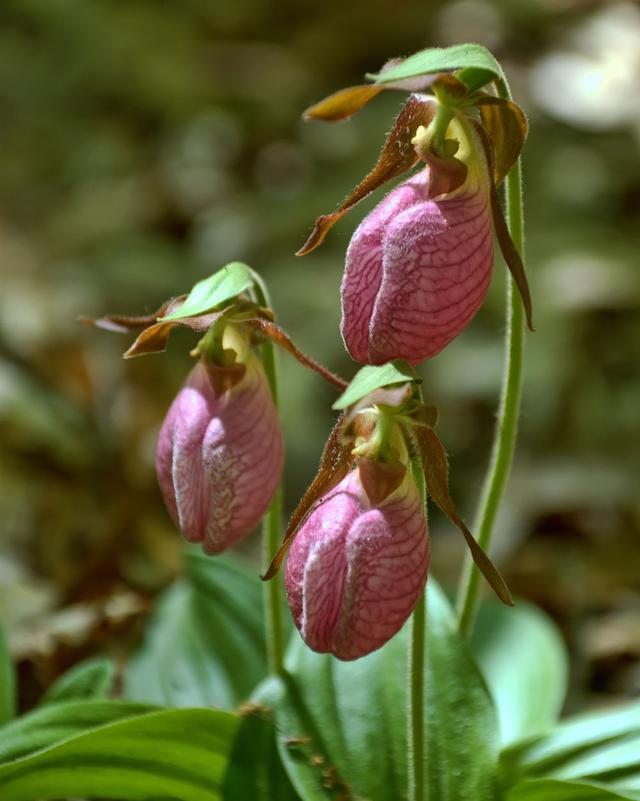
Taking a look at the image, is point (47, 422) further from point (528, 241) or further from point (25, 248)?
point (528, 241)

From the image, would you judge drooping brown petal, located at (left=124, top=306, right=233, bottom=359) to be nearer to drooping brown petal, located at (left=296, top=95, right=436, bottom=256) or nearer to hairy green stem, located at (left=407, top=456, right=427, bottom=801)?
drooping brown petal, located at (left=296, top=95, right=436, bottom=256)

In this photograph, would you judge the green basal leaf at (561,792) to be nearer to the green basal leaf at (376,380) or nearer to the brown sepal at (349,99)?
the green basal leaf at (376,380)

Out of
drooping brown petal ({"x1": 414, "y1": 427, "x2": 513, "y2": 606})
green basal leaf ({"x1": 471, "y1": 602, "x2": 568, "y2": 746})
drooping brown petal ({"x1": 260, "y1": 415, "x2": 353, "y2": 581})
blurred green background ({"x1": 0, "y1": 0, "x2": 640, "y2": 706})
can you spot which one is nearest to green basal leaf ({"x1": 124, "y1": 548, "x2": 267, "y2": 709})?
blurred green background ({"x1": 0, "y1": 0, "x2": 640, "y2": 706})

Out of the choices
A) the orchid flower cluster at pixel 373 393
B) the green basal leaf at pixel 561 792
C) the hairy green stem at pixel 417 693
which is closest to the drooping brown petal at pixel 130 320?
the orchid flower cluster at pixel 373 393

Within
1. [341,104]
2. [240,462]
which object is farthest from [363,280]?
[240,462]

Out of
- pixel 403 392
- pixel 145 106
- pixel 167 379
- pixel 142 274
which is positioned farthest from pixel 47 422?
pixel 145 106

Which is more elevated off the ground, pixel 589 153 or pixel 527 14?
pixel 527 14
